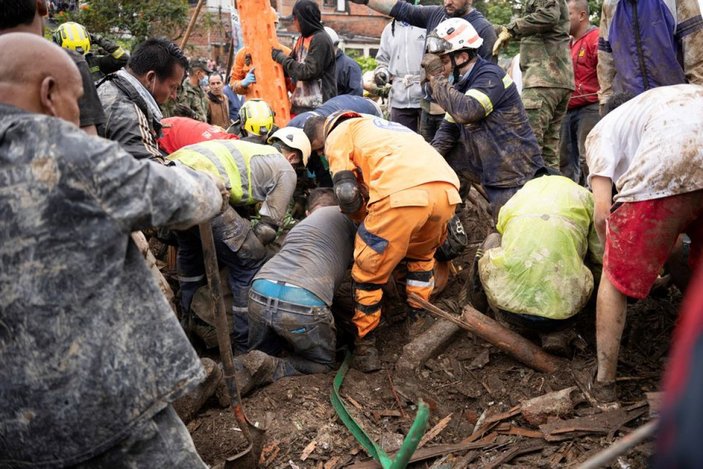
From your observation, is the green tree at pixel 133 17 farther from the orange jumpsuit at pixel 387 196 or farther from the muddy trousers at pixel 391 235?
the muddy trousers at pixel 391 235

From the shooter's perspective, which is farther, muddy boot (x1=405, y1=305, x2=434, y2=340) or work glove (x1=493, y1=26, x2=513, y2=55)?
work glove (x1=493, y1=26, x2=513, y2=55)

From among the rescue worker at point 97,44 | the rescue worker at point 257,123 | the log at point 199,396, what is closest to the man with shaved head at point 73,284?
the log at point 199,396

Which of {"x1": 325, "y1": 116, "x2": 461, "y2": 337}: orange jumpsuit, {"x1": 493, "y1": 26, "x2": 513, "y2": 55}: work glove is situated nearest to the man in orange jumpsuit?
{"x1": 325, "y1": 116, "x2": 461, "y2": 337}: orange jumpsuit

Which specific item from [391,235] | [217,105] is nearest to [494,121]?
[391,235]

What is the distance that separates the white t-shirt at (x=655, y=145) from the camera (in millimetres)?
2984

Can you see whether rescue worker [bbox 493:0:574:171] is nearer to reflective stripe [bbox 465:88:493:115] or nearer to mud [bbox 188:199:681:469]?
reflective stripe [bbox 465:88:493:115]

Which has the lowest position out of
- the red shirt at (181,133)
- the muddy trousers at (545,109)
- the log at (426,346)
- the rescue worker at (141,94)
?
the log at (426,346)

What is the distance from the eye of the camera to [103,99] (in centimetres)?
411

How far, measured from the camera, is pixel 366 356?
14.2ft

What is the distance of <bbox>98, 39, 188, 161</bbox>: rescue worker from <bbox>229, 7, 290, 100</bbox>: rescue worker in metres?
3.40

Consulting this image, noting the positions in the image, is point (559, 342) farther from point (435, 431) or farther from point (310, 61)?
point (310, 61)

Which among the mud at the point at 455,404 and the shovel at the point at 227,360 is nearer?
the shovel at the point at 227,360

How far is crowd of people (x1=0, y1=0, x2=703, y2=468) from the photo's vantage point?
180 centimetres

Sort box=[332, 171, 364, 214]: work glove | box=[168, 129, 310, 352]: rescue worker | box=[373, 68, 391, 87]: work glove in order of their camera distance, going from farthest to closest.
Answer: box=[373, 68, 391, 87]: work glove
box=[168, 129, 310, 352]: rescue worker
box=[332, 171, 364, 214]: work glove
